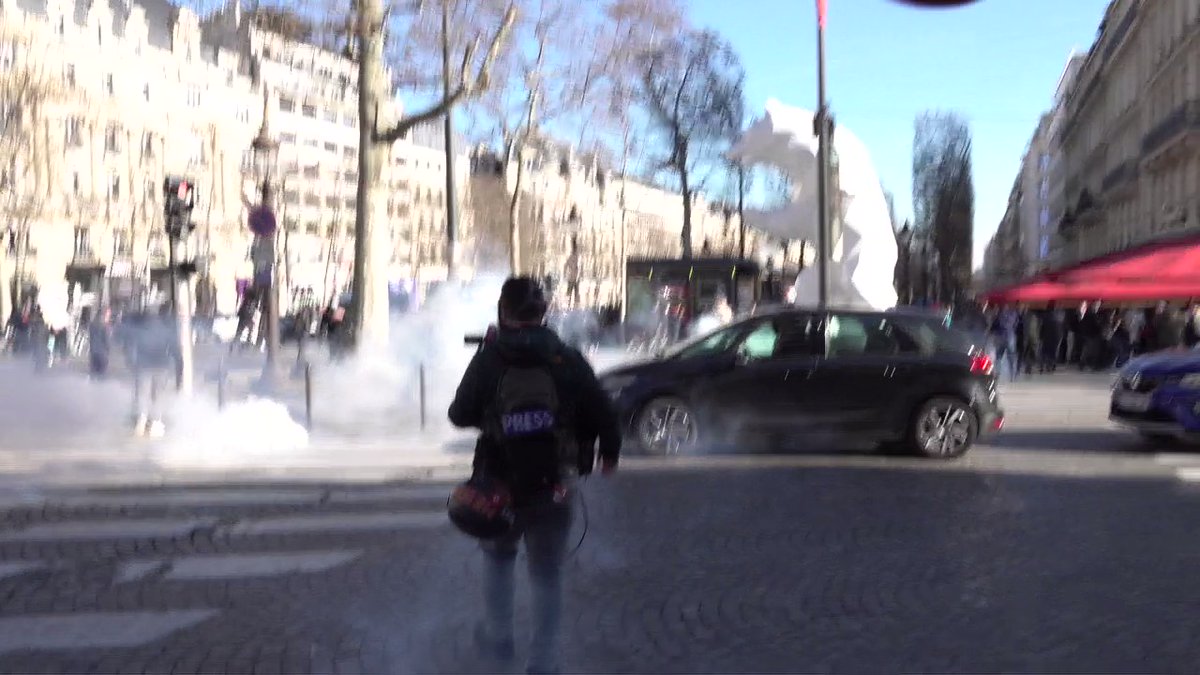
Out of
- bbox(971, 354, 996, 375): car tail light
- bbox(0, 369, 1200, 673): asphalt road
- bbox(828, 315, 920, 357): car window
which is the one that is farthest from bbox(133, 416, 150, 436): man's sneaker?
bbox(971, 354, 996, 375): car tail light

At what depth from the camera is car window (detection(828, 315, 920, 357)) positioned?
12.1 m

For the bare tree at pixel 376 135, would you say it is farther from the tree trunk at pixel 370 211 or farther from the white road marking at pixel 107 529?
the white road marking at pixel 107 529

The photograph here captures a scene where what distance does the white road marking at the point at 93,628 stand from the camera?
224 inches

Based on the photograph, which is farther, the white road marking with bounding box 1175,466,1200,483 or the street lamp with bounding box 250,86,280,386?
the street lamp with bounding box 250,86,280,386

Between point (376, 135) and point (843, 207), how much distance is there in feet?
27.5

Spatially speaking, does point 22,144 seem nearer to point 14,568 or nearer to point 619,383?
point 619,383

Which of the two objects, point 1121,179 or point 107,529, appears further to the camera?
point 1121,179

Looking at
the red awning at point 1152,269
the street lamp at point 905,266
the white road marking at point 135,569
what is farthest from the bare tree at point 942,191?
the white road marking at point 135,569

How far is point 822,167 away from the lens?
1875 centimetres

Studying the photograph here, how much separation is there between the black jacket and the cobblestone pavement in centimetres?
113

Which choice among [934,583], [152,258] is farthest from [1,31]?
[934,583]

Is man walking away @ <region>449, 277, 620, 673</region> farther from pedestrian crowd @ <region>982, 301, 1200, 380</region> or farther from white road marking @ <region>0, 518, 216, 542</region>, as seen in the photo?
pedestrian crowd @ <region>982, 301, 1200, 380</region>

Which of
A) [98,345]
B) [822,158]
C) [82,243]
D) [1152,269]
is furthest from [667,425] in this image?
[82,243]

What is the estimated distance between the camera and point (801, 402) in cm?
1189
